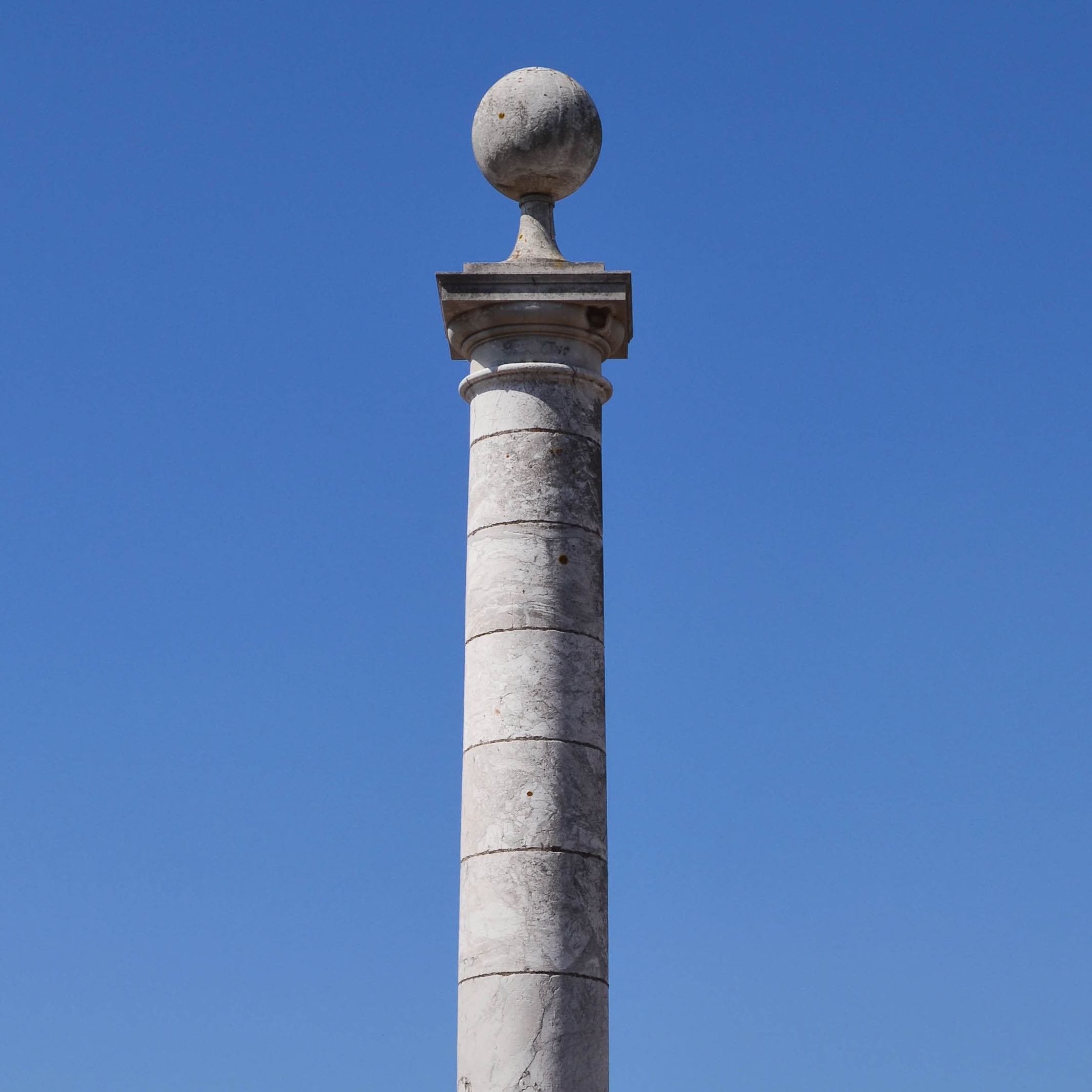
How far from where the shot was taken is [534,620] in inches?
666

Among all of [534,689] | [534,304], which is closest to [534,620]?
[534,689]

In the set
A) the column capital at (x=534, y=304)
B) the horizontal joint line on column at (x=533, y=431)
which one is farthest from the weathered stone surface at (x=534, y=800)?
the column capital at (x=534, y=304)

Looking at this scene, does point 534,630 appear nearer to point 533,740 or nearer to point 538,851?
point 533,740

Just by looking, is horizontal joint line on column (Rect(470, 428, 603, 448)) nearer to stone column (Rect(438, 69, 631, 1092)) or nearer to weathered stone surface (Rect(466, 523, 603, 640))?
stone column (Rect(438, 69, 631, 1092))

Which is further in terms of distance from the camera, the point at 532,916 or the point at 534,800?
A: the point at 534,800

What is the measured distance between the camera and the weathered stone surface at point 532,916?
16.0 meters

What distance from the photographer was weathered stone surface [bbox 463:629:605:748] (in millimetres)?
16625

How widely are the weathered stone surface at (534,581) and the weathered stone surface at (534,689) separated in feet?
0.43

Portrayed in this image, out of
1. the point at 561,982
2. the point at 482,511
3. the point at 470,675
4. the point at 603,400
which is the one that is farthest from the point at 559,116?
the point at 561,982

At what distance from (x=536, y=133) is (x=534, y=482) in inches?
130

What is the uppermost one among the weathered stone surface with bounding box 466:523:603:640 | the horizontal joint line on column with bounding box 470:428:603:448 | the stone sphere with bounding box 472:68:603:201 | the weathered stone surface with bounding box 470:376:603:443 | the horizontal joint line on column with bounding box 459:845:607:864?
the stone sphere with bounding box 472:68:603:201

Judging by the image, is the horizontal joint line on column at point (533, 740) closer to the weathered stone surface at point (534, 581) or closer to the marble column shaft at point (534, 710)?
the marble column shaft at point (534, 710)

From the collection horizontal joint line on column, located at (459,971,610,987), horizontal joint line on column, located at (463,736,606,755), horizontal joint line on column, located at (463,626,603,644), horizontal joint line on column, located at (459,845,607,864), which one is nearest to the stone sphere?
horizontal joint line on column, located at (463,626,603,644)

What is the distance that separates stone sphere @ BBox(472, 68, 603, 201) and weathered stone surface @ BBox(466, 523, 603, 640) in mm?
3445
